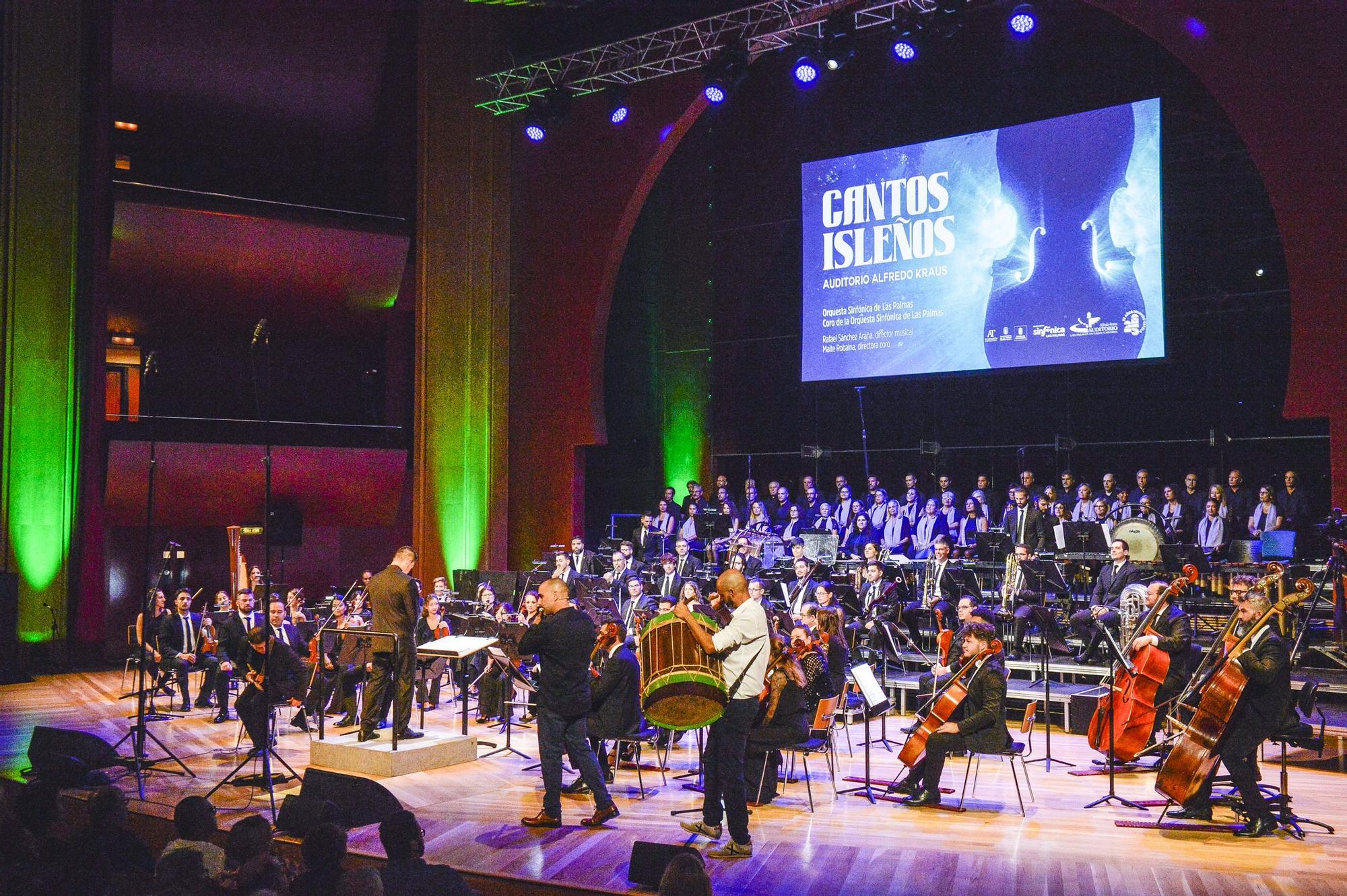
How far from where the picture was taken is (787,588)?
39.6 feet

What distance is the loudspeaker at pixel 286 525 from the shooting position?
16.3 metres

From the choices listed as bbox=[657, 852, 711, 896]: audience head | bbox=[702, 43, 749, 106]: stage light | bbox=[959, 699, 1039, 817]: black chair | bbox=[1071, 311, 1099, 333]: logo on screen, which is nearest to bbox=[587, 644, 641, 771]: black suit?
bbox=[959, 699, 1039, 817]: black chair

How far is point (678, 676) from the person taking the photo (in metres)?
6.14

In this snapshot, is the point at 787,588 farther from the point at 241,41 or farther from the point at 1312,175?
the point at 241,41

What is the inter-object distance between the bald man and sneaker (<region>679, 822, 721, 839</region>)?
0.42 feet

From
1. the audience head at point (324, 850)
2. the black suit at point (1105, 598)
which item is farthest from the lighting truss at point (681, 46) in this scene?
the audience head at point (324, 850)

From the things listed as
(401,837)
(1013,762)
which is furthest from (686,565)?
(401,837)

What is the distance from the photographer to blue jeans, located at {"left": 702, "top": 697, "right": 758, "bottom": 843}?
247 inches

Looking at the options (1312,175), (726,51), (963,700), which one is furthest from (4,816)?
(1312,175)

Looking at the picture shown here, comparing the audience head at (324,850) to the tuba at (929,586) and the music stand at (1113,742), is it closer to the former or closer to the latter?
the music stand at (1113,742)

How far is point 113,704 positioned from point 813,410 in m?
10.7

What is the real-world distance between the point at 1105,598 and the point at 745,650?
6.21 metres

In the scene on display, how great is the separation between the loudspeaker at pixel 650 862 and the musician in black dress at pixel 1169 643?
4.10 m

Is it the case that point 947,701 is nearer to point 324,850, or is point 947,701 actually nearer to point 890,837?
point 890,837
